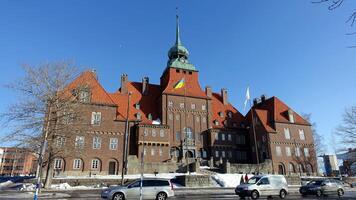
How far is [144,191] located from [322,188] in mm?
16503

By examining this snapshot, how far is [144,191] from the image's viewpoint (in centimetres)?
1817

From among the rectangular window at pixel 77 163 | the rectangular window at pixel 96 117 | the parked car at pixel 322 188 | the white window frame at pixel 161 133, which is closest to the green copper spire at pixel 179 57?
the white window frame at pixel 161 133

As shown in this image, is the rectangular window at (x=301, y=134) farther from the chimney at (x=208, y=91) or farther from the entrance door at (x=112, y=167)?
the entrance door at (x=112, y=167)

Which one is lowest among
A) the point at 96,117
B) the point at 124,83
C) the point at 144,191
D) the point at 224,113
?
the point at 144,191

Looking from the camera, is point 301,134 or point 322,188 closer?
point 322,188

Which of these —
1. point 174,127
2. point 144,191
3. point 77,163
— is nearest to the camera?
point 144,191

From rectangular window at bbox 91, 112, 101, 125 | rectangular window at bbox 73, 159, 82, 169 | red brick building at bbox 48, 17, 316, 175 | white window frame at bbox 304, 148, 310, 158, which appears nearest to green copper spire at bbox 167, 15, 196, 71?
red brick building at bbox 48, 17, 316, 175

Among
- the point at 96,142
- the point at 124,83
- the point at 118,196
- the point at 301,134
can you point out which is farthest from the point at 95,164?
the point at 301,134

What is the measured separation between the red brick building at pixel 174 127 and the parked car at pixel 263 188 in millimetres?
22439

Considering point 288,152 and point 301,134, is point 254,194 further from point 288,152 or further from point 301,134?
point 301,134

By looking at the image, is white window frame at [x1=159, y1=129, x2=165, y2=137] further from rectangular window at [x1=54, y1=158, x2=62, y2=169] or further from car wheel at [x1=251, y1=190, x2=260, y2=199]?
car wheel at [x1=251, y1=190, x2=260, y2=199]

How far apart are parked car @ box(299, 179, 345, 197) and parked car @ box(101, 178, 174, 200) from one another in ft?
43.3

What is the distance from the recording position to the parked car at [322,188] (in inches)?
938

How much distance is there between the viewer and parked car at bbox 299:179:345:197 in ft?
78.2
